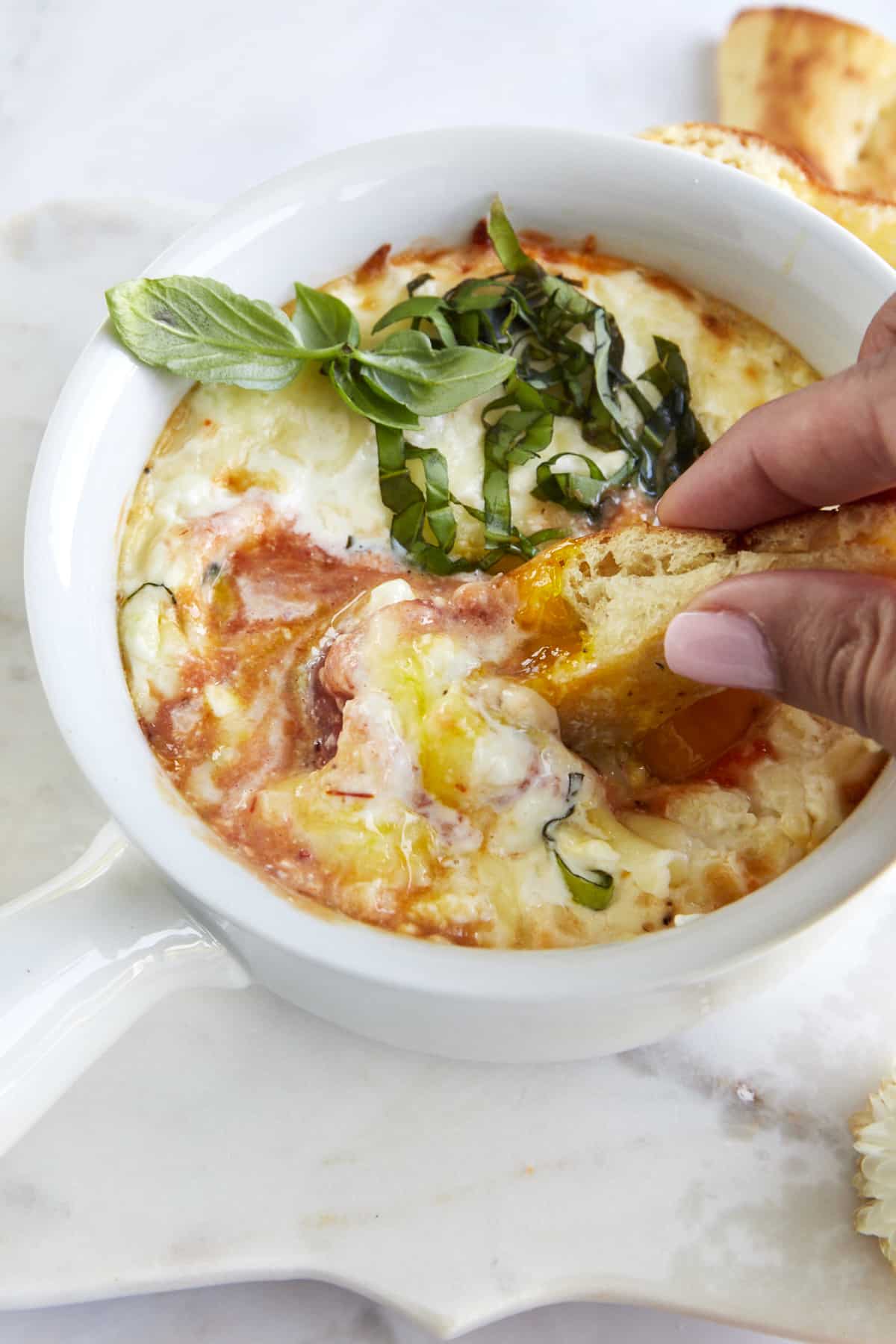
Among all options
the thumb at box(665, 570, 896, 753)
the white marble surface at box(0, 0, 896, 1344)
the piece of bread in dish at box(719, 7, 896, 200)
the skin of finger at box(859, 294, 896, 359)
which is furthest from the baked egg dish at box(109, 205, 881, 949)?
the piece of bread in dish at box(719, 7, 896, 200)

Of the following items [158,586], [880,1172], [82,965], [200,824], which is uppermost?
[158,586]

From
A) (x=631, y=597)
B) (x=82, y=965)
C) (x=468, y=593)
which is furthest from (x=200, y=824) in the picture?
(x=631, y=597)

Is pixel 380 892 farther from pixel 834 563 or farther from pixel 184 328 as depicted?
A: pixel 184 328

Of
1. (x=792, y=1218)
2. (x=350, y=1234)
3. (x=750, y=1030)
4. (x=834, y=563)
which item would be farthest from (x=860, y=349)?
(x=350, y=1234)

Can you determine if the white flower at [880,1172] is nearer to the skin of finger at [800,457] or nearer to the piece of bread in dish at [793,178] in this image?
the skin of finger at [800,457]

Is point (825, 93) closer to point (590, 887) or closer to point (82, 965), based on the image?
point (590, 887)

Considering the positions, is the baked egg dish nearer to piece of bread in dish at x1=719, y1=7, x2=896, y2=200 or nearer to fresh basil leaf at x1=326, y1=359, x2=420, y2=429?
fresh basil leaf at x1=326, y1=359, x2=420, y2=429
